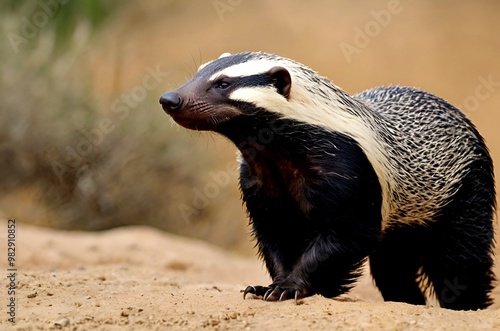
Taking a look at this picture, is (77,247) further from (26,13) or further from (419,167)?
(26,13)

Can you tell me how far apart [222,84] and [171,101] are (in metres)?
0.43

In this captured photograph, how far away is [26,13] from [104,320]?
11504 mm

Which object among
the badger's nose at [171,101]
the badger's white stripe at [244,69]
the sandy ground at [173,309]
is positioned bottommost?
the sandy ground at [173,309]

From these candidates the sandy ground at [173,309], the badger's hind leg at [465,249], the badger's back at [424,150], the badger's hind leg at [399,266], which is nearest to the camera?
the sandy ground at [173,309]

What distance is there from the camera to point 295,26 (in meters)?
24.9

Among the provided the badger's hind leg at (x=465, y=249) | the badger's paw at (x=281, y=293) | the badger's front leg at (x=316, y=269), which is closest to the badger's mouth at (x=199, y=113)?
the badger's front leg at (x=316, y=269)

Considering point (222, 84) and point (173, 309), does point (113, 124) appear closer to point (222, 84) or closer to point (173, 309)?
point (222, 84)

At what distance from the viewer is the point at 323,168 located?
6352 mm

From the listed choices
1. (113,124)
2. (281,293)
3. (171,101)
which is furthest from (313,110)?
(113,124)

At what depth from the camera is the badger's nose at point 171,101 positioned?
606 centimetres

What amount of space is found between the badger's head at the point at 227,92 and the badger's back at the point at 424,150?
121cm

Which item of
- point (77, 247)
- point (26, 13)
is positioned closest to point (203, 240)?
point (77, 247)

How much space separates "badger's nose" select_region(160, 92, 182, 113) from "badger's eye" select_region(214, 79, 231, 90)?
31 centimetres

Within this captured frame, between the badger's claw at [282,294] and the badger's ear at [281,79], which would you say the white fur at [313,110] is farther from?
the badger's claw at [282,294]
